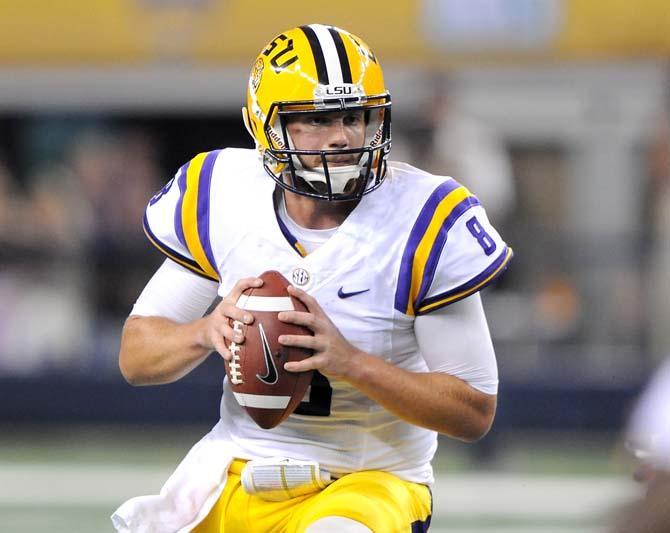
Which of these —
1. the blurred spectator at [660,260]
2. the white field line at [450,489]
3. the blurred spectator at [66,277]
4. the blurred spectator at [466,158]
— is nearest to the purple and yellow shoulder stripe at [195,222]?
the white field line at [450,489]

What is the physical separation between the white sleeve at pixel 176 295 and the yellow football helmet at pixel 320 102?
346 millimetres

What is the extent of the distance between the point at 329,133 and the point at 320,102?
7cm

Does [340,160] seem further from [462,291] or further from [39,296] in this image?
[39,296]

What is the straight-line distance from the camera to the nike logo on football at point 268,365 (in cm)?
308

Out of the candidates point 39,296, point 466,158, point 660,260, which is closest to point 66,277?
point 39,296

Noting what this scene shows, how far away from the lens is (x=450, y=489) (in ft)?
22.3

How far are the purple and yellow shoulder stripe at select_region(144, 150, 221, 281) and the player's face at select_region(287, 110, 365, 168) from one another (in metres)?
0.28

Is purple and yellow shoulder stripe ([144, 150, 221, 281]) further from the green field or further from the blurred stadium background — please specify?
the green field

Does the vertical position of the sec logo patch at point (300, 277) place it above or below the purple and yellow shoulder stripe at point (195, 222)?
below

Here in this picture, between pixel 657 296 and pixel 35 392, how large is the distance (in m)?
3.37

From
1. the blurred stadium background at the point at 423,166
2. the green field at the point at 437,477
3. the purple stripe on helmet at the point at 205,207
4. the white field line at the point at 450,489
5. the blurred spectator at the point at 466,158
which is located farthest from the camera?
the blurred spectator at the point at 466,158

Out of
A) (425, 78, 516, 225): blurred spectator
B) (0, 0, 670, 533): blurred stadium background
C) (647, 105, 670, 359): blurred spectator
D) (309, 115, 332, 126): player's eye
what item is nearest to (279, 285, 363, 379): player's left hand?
(309, 115, 332, 126): player's eye

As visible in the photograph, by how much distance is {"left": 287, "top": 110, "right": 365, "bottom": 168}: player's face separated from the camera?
10.8 feet

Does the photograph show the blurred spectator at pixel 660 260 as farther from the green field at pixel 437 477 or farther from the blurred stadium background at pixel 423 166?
the green field at pixel 437 477
